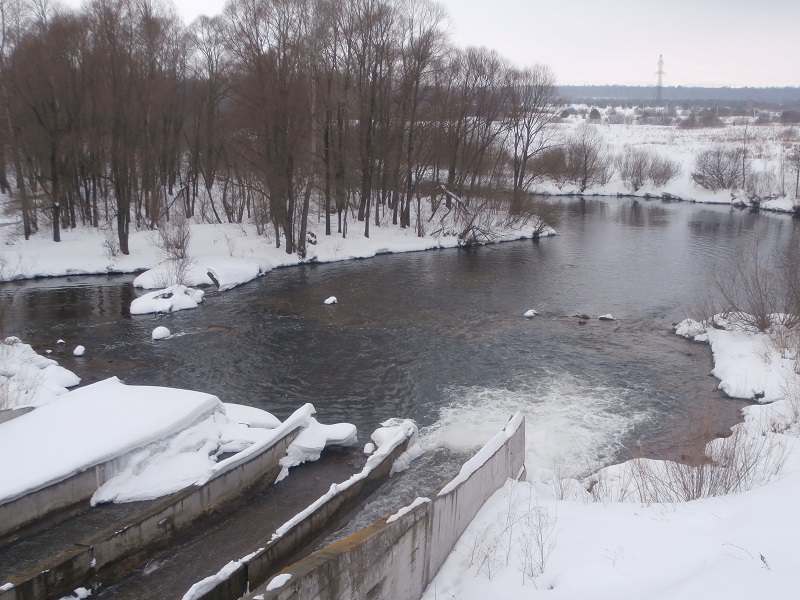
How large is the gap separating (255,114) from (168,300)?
1225cm

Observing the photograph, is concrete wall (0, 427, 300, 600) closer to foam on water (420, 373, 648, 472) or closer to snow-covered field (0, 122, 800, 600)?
snow-covered field (0, 122, 800, 600)

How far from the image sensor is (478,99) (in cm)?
4316

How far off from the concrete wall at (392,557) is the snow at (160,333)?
14161mm

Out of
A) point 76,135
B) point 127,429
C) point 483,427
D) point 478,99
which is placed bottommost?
point 483,427

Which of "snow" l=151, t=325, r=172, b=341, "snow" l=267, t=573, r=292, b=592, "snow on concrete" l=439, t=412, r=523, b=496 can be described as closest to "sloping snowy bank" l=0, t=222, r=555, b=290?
"snow" l=151, t=325, r=172, b=341

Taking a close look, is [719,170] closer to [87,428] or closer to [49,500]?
[87,428]

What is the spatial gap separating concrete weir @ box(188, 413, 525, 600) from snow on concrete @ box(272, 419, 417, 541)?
0.33 feet

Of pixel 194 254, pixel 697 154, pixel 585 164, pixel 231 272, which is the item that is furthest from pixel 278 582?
pixel 697 154

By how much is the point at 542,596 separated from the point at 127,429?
8025 millimetres

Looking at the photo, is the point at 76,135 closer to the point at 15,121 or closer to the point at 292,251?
the point at 15,121

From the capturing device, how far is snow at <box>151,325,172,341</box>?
2036 centimetres

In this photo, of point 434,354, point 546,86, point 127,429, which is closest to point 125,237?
point 434,354

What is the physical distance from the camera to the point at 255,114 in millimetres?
31812

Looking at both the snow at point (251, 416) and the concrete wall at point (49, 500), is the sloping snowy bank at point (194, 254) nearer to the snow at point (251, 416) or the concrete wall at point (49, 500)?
the snow at point (251, 416)
